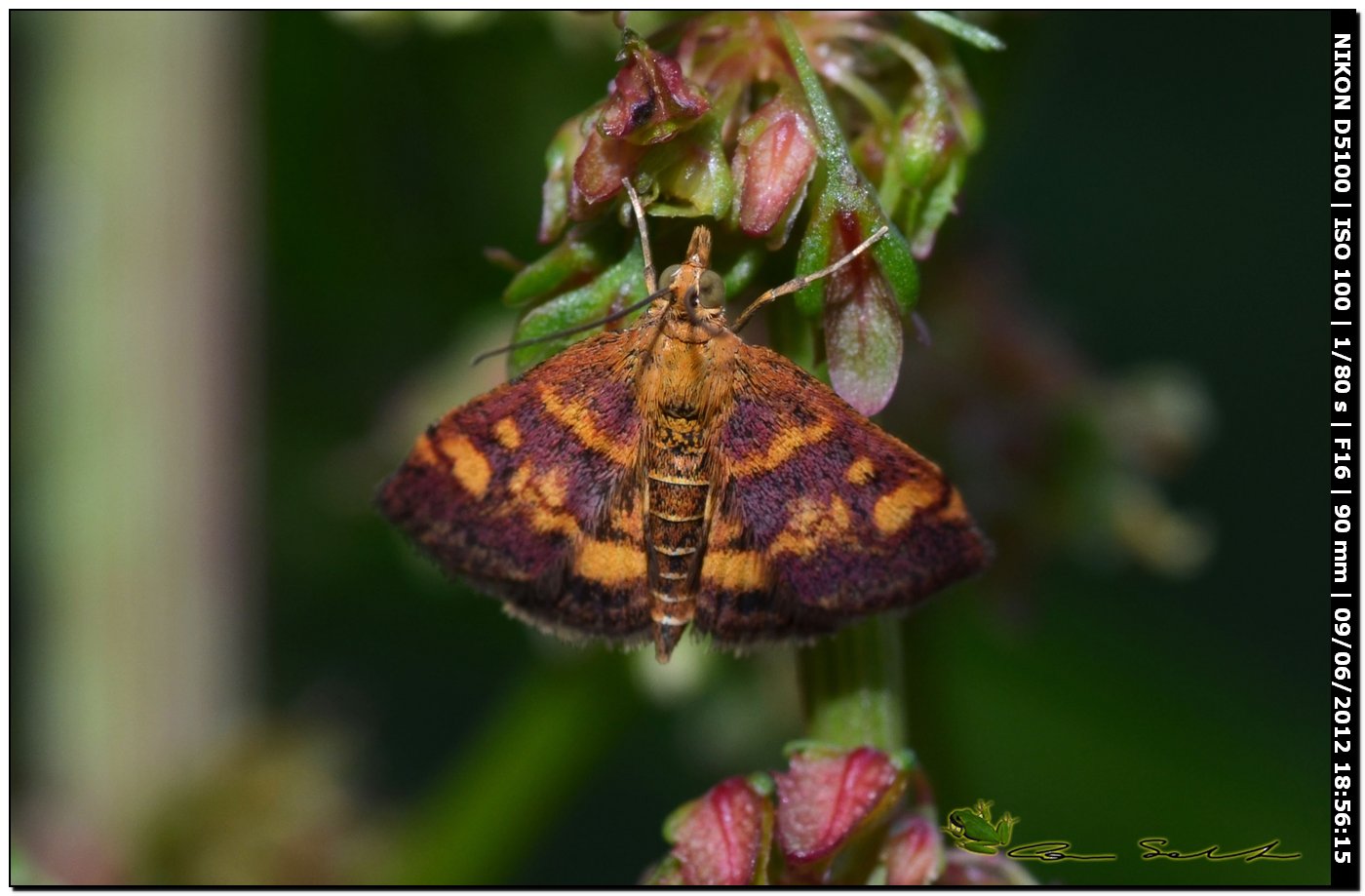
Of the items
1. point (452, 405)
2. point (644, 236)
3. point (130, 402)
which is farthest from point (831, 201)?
point (130, 402)

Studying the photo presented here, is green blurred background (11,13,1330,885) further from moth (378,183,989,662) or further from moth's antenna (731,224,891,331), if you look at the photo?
moth's antenna (731,224,891,331)

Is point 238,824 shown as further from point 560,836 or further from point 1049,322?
point 1049,322

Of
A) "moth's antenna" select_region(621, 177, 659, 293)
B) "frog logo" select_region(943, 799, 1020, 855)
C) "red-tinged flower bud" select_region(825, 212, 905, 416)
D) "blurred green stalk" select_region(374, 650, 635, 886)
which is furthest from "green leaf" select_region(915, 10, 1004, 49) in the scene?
"blurred green stalk" select_region(374, 650, 635, 886)

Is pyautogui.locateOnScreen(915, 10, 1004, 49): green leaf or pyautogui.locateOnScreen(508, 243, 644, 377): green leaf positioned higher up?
pyautogui.locateOnScreen(915, 10, 1004, 49): green leaf

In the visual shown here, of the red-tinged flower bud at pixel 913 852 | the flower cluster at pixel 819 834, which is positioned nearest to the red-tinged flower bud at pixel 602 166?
the flower cluster at pixel 819 834

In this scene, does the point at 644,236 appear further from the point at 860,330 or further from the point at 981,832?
the point at 981,832

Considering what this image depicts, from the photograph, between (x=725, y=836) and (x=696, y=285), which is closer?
(x=725, y=836)
